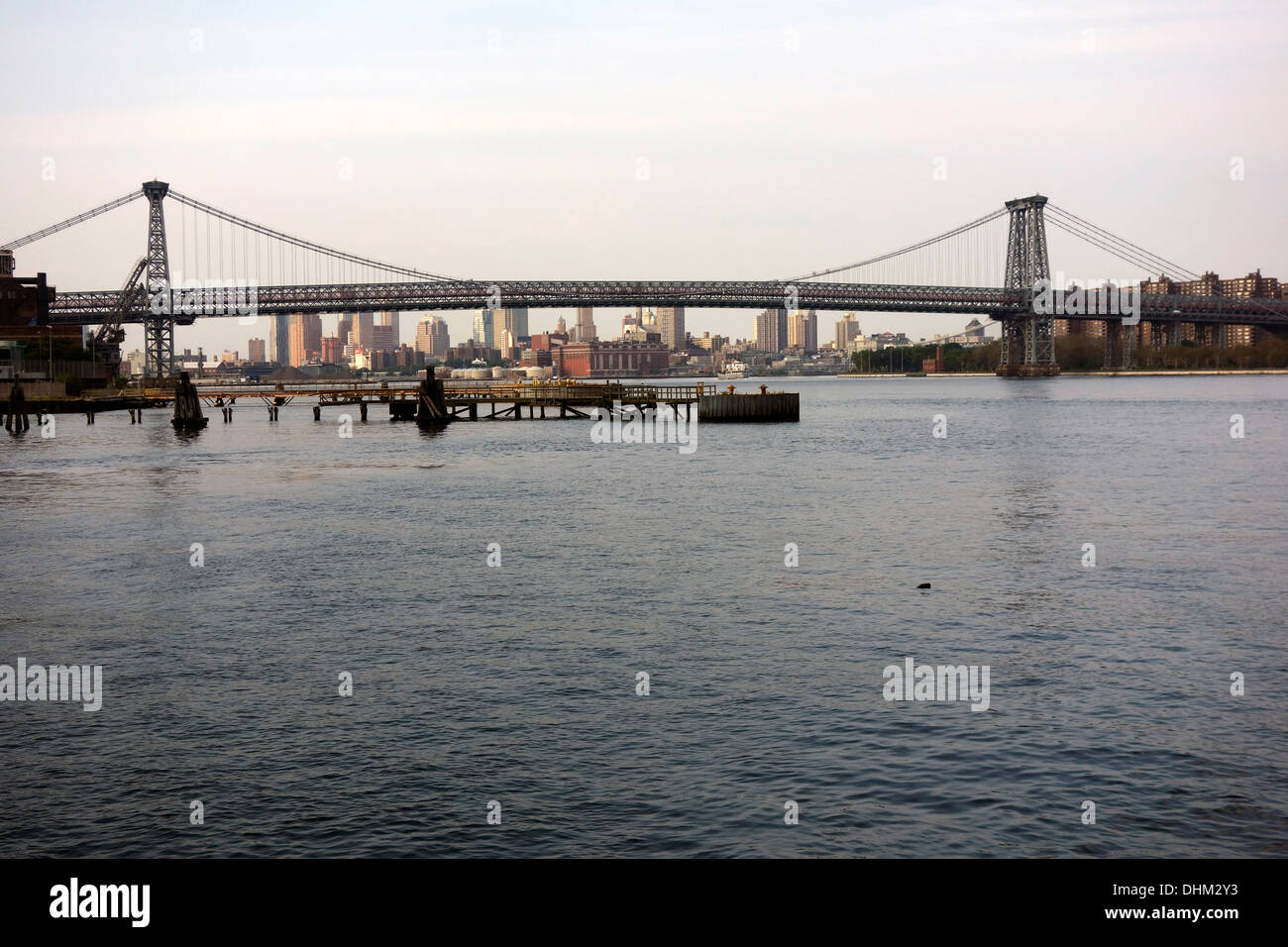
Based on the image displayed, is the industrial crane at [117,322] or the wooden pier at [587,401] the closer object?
the wooden pier at [587,401]

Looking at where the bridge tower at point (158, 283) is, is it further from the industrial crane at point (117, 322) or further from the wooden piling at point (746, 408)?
the wooden piling at point (746, 408)

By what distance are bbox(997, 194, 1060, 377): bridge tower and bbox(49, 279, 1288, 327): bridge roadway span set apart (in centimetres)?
1792

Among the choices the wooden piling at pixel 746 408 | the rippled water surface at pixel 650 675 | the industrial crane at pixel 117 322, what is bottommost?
the rippled water surface at pixel 650 675

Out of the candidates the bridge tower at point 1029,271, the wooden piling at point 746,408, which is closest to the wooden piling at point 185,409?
the wooden piling at point 746,408

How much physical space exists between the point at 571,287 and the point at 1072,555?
134 m

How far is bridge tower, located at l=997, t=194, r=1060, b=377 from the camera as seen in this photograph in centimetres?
18988

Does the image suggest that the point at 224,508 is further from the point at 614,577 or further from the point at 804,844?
the point at 804,844

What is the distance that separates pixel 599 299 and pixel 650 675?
141820 mm

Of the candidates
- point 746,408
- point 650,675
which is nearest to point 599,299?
point 746,408

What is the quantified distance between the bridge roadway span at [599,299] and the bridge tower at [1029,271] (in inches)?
705

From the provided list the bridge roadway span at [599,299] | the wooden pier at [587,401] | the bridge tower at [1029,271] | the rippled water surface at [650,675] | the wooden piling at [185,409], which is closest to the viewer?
the rippled water surface at [650,675]

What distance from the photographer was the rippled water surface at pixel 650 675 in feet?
38.9

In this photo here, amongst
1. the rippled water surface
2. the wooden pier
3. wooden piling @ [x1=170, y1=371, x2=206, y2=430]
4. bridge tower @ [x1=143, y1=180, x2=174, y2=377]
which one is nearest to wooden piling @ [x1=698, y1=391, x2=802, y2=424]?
the wooden pier

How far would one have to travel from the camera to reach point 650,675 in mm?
17203
